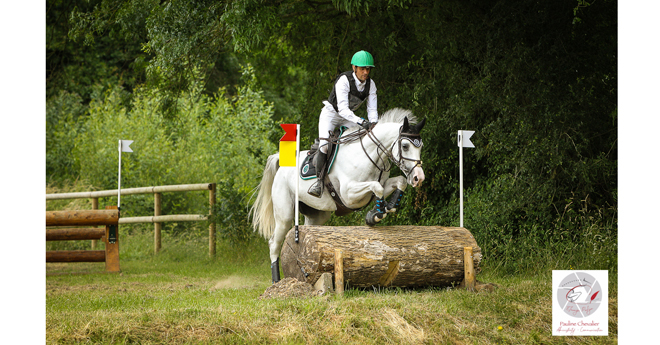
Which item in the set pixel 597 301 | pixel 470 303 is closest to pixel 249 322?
pixel 470 303

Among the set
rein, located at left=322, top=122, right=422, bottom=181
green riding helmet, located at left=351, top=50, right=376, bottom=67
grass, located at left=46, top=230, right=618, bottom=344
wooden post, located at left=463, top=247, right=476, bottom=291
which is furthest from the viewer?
green riding helmet, located at left=351, top=50, right=376, bottom=67

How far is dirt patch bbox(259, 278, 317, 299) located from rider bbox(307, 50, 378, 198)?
1.01 meters

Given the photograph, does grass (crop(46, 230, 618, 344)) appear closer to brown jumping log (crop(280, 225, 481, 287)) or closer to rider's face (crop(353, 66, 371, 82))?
brown jumping log (crop(280, 225, 481, 287))

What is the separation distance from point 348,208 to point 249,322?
209 cm

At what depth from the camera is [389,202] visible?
536 cm

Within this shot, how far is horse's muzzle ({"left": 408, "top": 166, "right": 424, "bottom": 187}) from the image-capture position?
5.07 m

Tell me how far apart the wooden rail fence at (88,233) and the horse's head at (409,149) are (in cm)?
518

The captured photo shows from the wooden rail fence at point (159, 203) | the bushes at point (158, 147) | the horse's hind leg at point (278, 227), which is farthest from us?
the bushes at point (158, 147)

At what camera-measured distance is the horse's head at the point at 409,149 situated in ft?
17.0

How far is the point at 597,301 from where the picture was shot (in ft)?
14.2

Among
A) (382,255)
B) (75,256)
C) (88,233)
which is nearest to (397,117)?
(382,255)

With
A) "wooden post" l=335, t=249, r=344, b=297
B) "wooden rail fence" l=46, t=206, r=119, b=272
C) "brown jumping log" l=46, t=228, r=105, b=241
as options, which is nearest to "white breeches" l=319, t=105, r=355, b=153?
"wooden post" l=335, t=249, r=344, b=297

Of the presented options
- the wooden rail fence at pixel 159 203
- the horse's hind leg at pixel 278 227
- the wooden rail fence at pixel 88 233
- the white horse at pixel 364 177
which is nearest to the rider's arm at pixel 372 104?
the white horse at pixel 364 177

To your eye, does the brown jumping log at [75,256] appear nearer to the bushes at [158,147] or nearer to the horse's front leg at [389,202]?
the bushes at [158,147]
